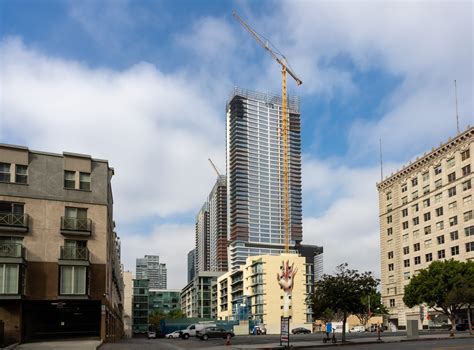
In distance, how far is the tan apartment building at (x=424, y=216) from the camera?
101 metres

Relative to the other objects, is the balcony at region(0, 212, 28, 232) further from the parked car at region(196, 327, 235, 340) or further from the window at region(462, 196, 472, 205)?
the window at region(462, 196, 472, 205)

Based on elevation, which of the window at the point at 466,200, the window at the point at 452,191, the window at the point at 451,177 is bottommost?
the window at the point at 466,200

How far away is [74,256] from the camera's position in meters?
45.3

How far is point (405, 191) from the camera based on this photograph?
405 feet

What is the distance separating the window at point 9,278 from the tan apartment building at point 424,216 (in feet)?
264

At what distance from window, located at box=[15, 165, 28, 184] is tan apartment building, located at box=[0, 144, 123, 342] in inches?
2.7

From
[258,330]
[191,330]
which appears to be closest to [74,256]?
[191,330]

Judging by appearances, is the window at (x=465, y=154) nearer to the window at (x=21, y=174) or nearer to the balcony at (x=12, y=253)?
the window at (x=21, y=174)

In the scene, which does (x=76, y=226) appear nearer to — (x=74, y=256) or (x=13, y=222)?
(x=74, y=256)

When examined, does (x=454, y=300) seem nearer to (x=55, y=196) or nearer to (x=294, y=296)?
(x=55, y=196)

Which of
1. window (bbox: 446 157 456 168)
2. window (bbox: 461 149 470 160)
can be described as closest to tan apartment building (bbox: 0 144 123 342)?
window (bbox: 461 149 470 160)

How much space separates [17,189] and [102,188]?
276 inches

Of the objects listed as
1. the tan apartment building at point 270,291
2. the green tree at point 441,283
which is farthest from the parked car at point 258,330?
the green tree at point 441,283

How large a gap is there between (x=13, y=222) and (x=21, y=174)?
4.15 metres
